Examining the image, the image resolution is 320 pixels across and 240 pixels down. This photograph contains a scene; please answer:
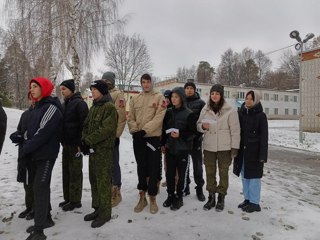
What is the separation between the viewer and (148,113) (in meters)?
4.98

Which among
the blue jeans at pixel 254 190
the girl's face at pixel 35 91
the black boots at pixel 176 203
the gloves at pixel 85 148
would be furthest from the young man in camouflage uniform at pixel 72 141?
the blue jeans at pixel 254 190

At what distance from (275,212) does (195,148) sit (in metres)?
1.64

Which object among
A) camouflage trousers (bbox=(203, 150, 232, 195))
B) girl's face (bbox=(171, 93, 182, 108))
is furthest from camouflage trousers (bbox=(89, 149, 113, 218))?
camouflage trousers (bbox=(203, 150, 232, 195))

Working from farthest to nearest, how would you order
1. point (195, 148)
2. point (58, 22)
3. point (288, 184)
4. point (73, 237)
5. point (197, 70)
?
point (197, 70), point (58, 22), point (288, 184), point (195, 148), point (73, 237)

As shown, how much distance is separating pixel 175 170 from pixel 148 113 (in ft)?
3.32

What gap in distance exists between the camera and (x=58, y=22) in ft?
48.4

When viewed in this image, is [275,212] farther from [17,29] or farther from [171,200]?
[17,29]

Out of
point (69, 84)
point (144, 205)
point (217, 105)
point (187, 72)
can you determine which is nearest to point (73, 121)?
point (69, 84)

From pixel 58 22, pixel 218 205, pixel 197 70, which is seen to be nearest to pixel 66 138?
pixel 218 205

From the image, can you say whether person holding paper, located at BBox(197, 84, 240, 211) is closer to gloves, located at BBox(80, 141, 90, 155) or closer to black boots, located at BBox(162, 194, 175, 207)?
black boots, located at BBox(162, 194, 175, 207)

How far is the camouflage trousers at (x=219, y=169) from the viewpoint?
16.7 ft

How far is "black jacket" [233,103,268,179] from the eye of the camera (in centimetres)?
507

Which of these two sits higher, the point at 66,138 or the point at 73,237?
the point at 66,138

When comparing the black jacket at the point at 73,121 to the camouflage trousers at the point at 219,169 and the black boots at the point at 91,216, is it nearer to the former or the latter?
the black boots at the point at 91,216
